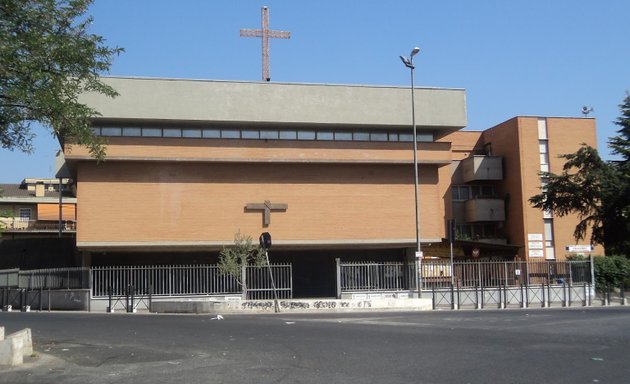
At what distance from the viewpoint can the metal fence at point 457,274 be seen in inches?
1259

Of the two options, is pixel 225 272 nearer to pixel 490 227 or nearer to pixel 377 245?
pixel 377 245

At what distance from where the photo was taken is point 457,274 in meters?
33.2

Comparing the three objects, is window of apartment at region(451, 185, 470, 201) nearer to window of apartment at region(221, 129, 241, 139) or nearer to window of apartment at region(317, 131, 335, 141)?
window of apartment at region(317, 131, 335, 141)

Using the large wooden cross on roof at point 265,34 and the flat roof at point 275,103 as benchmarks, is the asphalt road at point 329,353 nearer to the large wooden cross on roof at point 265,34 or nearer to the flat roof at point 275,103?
the flat roof at point 275,103

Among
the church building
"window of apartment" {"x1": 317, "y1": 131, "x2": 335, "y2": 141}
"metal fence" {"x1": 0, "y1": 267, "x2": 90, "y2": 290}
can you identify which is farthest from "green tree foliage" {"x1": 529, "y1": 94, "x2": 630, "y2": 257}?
"metal fence" {"x1": 0, "y1": 267, "x2": 90, "y2": 290}

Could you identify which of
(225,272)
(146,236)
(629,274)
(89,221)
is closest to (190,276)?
(225,272)

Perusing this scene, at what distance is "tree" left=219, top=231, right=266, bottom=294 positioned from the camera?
3106cm

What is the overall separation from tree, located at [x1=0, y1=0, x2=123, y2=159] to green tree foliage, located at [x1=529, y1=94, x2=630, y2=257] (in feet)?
110

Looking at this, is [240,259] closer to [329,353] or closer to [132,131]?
[132,131]

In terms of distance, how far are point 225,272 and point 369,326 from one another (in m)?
13.8

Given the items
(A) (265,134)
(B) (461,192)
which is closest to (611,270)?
(B) (461,192)

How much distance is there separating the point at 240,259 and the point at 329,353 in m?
20.8

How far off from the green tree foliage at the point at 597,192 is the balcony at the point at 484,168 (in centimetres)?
548

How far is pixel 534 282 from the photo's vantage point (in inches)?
1353
